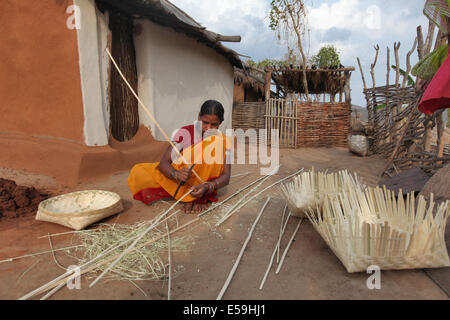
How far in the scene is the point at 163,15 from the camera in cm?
364

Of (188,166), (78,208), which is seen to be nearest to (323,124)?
(188,166)

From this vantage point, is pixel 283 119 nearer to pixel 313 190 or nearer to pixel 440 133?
pixel 440 133

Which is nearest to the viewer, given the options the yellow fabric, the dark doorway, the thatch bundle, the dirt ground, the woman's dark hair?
the dirt ground

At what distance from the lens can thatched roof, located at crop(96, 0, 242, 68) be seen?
10.7 ft

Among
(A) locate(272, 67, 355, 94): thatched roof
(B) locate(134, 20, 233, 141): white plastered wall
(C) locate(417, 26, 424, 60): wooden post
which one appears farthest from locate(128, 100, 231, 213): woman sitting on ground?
(A) locate(272, 67, 355, 94): thatched roof

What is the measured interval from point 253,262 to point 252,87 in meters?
8.72

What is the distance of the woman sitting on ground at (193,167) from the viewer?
2.23 meters

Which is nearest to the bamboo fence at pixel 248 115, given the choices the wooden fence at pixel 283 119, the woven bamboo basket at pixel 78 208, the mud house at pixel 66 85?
Answer: the wooden fence at pixel 283 119

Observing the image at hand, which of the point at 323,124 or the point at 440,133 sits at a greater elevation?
the point at 323,124

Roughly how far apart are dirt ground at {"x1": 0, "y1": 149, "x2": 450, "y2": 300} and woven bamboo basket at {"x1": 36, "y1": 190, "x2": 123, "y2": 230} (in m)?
0.10

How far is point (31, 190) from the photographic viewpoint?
2195 mm

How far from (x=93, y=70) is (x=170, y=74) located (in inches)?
58.3

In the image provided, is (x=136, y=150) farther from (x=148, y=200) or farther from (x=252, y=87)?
(x=252, y=87)

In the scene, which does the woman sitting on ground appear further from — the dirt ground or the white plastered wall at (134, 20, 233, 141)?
the white plastered wall at (134, 20, 233, 141)
